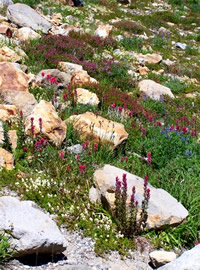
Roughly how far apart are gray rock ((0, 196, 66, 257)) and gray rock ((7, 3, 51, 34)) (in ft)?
35.0

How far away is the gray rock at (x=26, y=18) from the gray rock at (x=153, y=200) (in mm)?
9864

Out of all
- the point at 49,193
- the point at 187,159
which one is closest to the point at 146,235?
the point at 49,193

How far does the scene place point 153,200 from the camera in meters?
4.82

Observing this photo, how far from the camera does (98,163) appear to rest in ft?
20.1

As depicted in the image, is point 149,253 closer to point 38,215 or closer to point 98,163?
point 38,215

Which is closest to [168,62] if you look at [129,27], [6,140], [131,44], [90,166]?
[131,44]

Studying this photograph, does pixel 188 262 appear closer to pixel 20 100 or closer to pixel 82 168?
pixel 82 168

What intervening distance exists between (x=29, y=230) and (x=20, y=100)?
13.2 ft

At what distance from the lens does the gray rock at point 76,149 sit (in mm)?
6093

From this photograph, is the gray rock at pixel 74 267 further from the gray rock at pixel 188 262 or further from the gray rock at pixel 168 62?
the gray rock at pixel 168 62

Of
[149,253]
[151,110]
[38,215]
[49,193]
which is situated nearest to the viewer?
[38,215]

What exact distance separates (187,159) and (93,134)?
1828mm

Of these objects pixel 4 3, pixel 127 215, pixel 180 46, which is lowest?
pixel 180 46

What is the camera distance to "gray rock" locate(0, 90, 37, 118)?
281 inches
